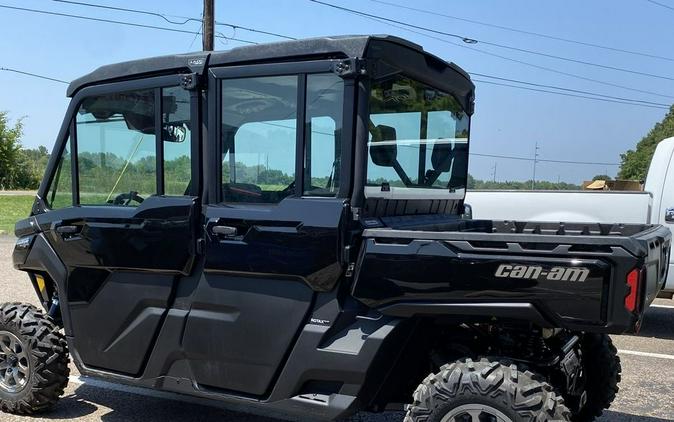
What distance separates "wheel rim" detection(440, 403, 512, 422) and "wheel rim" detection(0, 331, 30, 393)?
294 centimetres

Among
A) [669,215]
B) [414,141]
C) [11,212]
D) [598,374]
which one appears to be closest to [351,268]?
[414,141]

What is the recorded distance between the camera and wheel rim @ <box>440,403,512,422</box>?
2803 millimetres

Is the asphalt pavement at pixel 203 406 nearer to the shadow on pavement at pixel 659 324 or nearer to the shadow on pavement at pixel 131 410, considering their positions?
the shadow on pavement at pixel 131 410

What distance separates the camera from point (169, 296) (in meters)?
3.72

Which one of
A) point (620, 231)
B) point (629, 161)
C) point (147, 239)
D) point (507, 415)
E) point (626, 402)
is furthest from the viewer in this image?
point (629, 161)

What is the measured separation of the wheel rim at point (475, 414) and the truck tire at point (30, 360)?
2.76 meters

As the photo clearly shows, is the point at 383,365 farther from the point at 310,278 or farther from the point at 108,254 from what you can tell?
the point at 108,254

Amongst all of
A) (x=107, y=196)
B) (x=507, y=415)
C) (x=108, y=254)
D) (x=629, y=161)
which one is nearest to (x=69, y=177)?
(x=107, y=196)

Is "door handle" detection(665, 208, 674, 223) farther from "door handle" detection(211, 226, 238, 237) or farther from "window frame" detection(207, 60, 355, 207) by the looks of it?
"door handle" detection(211, 226, 238, 237)

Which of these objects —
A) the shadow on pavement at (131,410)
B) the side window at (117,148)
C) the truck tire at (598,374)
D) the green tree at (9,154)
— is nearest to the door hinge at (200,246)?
the side window at (117,148)

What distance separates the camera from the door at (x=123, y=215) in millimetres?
3717

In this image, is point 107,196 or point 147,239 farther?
point 107,196

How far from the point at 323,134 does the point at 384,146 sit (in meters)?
0.43

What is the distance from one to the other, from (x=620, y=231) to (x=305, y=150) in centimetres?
221
